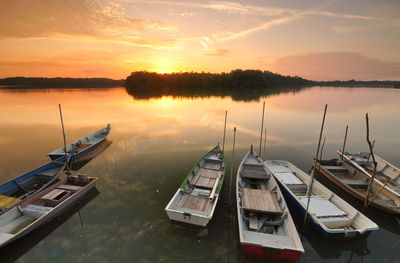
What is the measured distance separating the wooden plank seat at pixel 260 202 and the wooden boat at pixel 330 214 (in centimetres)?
230

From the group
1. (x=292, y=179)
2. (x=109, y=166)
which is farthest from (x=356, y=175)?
(x=109, y=166)

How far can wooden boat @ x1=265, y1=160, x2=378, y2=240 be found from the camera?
10.6 metres

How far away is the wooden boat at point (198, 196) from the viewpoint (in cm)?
1161

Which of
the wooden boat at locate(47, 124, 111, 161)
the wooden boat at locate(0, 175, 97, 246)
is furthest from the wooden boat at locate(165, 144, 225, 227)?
the wooden boat at locate(47, 124, 111, 161)

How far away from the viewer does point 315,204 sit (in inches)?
529

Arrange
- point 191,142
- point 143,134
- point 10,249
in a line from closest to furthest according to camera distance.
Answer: point 10,249 → point 191,142 → point 143,134

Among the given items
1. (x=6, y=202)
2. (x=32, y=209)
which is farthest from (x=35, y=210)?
(x=6, y=202)

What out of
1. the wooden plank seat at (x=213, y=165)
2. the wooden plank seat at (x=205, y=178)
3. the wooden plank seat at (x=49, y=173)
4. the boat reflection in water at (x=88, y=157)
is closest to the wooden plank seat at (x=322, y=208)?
the wooden plank seat at (x=205, y=178)

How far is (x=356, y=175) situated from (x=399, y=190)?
369 centimetres

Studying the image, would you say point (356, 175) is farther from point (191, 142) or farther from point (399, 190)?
point (191, 142)

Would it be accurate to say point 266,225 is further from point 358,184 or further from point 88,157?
point 88,157

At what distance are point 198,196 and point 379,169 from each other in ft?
67.8

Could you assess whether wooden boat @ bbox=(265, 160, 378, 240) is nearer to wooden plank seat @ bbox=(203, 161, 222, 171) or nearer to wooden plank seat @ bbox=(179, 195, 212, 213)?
wooden plank seat @ bbox=(203, 161, 222, 171)

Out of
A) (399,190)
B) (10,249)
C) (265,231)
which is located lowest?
(10,249)
